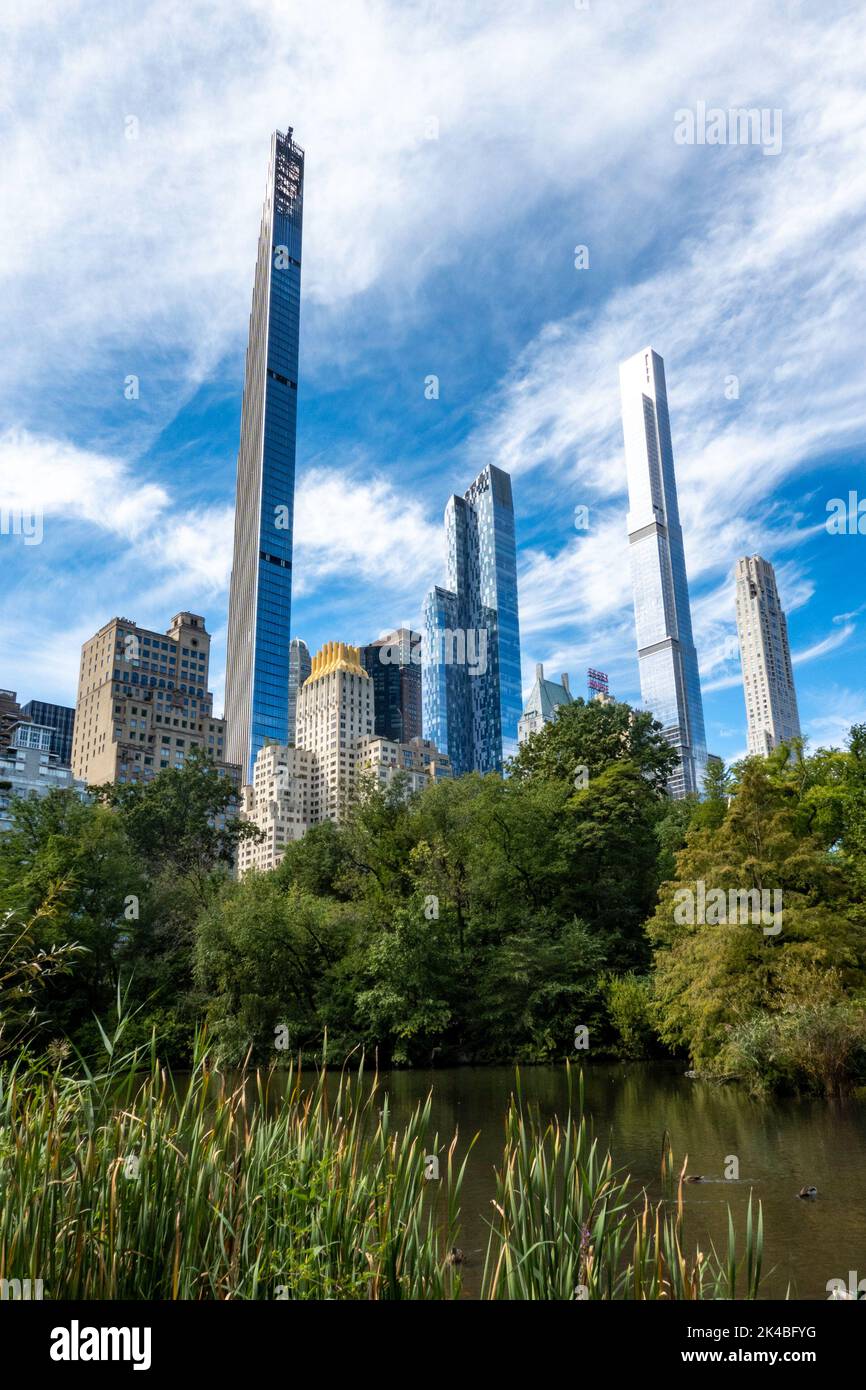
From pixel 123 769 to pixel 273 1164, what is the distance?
105757 millimetres

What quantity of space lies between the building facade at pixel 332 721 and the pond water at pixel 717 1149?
349 feet

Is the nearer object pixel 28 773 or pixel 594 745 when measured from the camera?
pixel 594 745

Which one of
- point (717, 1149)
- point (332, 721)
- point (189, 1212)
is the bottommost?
point (717, 1149)

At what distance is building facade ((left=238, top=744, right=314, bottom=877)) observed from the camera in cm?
12175

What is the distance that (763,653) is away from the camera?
16162 cm

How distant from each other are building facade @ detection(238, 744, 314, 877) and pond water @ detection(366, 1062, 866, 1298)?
94.8m

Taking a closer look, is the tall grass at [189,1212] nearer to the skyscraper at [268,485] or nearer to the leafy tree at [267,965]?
the leafy tree at [267,965]

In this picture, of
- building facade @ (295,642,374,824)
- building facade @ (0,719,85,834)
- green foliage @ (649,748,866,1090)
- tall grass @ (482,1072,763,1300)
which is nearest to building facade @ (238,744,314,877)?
building facade @ (295,642,374,824)

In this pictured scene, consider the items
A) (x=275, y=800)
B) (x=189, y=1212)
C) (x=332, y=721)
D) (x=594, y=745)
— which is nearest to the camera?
(x=189, y=1212)

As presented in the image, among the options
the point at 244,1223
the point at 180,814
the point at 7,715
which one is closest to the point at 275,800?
the point at 7,715

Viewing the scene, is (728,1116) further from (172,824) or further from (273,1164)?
(172,824)

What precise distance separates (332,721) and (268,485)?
40802mm

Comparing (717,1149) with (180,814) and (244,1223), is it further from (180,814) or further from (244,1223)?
(180,814)

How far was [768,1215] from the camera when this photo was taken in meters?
11.8
